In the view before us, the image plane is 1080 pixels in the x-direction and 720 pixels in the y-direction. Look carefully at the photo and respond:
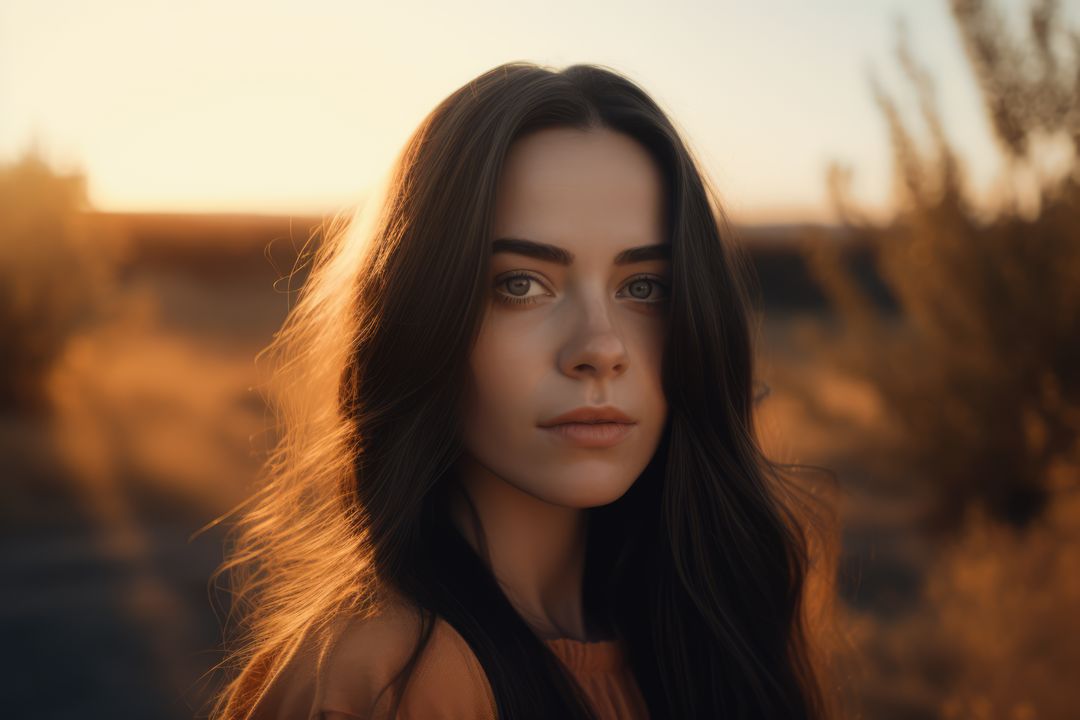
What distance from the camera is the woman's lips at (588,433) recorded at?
154 centimetres

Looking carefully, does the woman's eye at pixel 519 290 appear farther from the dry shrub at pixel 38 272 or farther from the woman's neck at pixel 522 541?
the dry shrub at pixel 38 272

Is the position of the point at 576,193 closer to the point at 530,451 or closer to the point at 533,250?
the point at 533,250

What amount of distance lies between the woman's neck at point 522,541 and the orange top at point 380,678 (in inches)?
10.0

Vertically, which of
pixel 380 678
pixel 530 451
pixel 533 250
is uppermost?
pixel 533 250

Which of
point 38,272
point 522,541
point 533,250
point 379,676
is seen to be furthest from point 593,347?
point 38,272

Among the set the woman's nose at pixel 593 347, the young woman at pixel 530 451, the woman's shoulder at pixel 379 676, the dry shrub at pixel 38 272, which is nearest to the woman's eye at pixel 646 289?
the young woman at pixel 530 451

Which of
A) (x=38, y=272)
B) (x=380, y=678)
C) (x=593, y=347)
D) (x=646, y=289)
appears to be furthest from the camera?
(x=38, y=272)

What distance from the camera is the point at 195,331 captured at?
16.1m

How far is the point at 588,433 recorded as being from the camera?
1.55 metres

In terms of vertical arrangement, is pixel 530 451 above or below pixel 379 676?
above

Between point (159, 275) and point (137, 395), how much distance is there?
1082 cm

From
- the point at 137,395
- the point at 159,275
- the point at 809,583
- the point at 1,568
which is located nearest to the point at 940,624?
the point at 809,583

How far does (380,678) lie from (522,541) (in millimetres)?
443

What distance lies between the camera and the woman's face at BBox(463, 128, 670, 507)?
1544 mm
